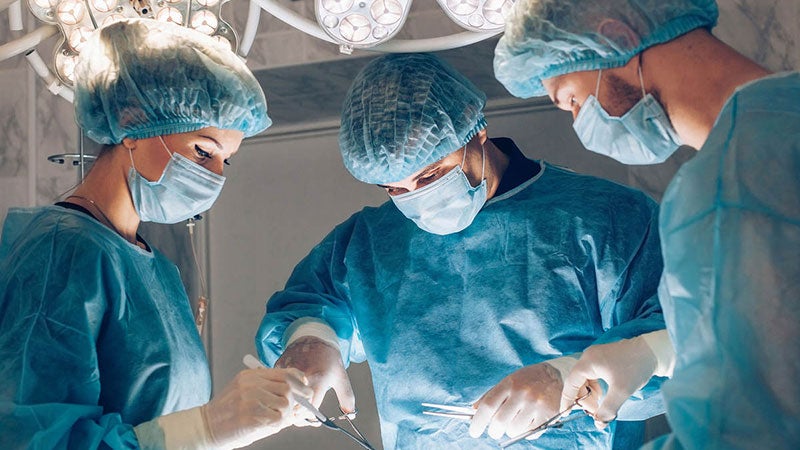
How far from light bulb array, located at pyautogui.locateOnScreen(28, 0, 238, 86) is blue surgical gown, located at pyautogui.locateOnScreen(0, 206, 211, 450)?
1.91ft

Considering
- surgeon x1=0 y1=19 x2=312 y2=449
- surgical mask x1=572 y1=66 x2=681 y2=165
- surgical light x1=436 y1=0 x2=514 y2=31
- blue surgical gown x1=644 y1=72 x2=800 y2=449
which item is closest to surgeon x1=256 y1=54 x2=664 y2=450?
surgical light x1=436 y1=0 x2=514 y2=31

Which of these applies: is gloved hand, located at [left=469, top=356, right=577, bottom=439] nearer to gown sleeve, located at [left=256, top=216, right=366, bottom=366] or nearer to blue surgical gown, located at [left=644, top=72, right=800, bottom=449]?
gown sleeve, located at [left=256, top=216, right=366, bottom=366]

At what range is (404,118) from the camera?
7.74ft

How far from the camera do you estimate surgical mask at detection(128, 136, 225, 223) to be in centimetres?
226

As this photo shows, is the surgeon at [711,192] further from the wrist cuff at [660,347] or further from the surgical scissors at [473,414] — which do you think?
the surgical scissors at [473,414]

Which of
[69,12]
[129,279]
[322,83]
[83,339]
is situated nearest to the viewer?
[83,339]

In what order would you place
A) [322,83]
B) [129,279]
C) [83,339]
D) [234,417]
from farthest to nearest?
[322,83] → [129,279] → [234,417] → [83,339]

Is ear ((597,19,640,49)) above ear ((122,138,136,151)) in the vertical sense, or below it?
above

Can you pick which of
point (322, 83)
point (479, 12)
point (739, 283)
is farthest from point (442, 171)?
point (739, 283)

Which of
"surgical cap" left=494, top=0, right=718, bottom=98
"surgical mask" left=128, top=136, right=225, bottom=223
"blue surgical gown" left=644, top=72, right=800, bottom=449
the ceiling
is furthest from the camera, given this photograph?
the ceiling

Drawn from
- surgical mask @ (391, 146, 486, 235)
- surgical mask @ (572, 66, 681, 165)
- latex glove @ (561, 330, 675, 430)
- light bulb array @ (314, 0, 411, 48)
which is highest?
surgical mask @ (572, 66, 681, 165)

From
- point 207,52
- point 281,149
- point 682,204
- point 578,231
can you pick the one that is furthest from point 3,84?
point 682,204

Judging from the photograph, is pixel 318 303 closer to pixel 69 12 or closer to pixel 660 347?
pixel 660 347

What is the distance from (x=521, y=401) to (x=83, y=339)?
880mm
